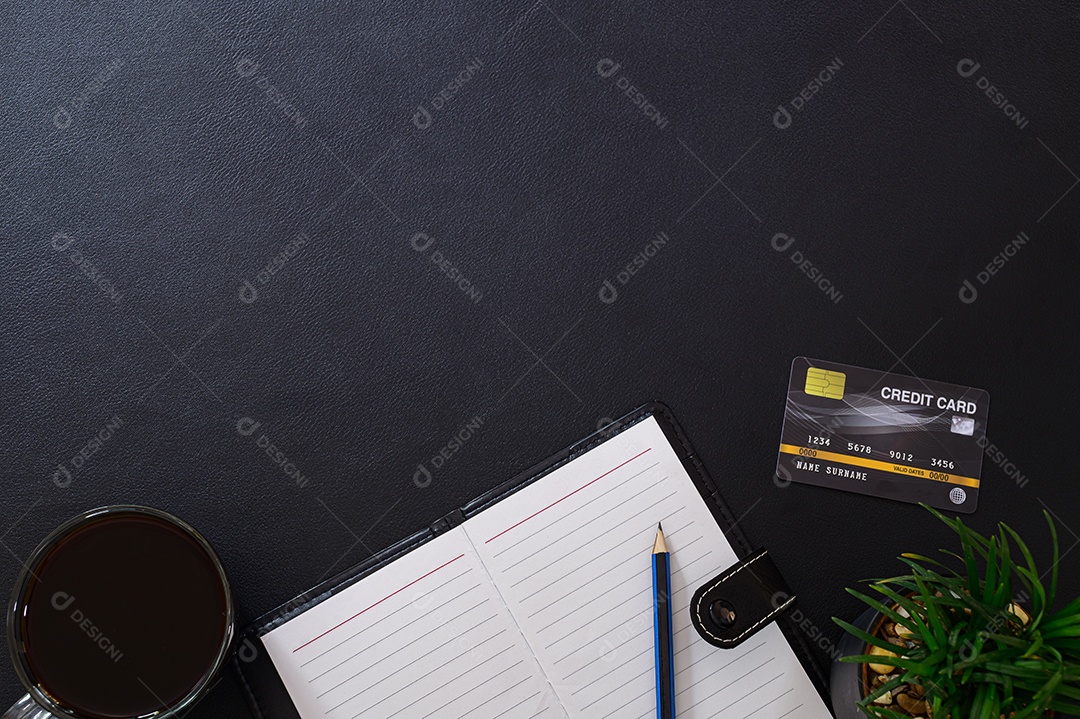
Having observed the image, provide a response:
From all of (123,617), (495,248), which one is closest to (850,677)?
(495,248)

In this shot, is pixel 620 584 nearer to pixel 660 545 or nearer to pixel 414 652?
pixel 660 545

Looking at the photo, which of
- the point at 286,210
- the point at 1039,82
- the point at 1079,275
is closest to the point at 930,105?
the point at 1039,82

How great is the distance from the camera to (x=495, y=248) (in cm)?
96

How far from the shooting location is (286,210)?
0.97 metres

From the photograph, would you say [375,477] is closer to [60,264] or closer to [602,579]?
[602,579]

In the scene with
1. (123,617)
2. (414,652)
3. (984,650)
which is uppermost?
→ (123,617)

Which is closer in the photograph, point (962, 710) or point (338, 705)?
point (962, 710)

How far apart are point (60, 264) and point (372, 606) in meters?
0.51

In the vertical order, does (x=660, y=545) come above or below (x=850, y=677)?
above

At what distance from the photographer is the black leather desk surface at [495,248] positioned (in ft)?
3.02

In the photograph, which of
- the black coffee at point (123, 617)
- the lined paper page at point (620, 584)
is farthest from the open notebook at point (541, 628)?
the black coffee at point (123, 617)

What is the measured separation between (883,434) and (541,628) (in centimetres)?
42

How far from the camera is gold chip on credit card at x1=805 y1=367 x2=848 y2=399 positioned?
0.94 meters

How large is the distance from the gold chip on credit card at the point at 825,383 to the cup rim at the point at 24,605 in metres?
0.62
